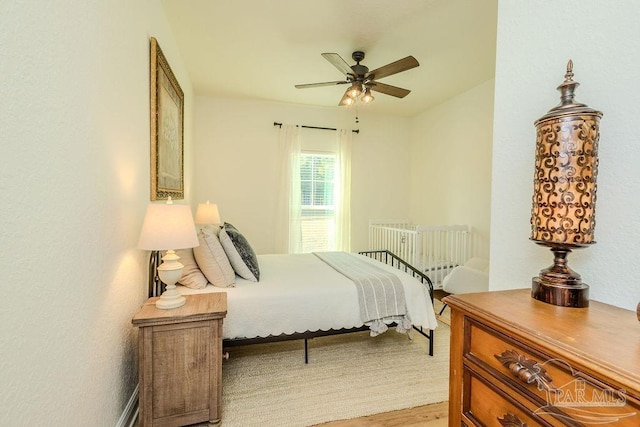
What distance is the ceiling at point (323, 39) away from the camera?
223 cm

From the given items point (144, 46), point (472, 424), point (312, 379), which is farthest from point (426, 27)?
point (312, 379)

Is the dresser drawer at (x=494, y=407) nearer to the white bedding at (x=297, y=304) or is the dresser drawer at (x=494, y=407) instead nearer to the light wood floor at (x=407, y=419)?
the light wood floor at (x=407, y=419)

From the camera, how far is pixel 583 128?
0.68m

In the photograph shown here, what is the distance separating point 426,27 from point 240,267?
257 cm

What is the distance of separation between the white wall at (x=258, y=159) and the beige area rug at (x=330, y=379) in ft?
7.45

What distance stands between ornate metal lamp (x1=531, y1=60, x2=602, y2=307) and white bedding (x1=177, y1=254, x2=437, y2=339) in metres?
1.45

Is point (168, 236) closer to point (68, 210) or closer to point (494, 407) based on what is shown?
point (68, 210)

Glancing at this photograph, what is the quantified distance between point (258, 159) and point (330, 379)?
3264mm

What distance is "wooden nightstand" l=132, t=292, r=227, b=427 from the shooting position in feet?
4.66

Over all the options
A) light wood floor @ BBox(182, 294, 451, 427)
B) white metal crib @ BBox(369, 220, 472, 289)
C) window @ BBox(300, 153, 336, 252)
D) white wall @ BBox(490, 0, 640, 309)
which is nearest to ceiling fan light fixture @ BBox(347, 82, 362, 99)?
white wall @ BBox(490, 0, 640, 309)

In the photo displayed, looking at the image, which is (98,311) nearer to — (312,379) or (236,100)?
(312,379)

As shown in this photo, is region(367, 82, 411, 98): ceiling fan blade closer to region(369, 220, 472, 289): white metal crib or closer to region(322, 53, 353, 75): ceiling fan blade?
region(322, 53, 353, 75): ceiling fan blade

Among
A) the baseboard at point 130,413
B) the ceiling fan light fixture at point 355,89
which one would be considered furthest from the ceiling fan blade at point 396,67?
the baseboard at point 130,413

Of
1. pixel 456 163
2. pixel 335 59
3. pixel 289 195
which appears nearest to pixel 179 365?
pixel 335 59
